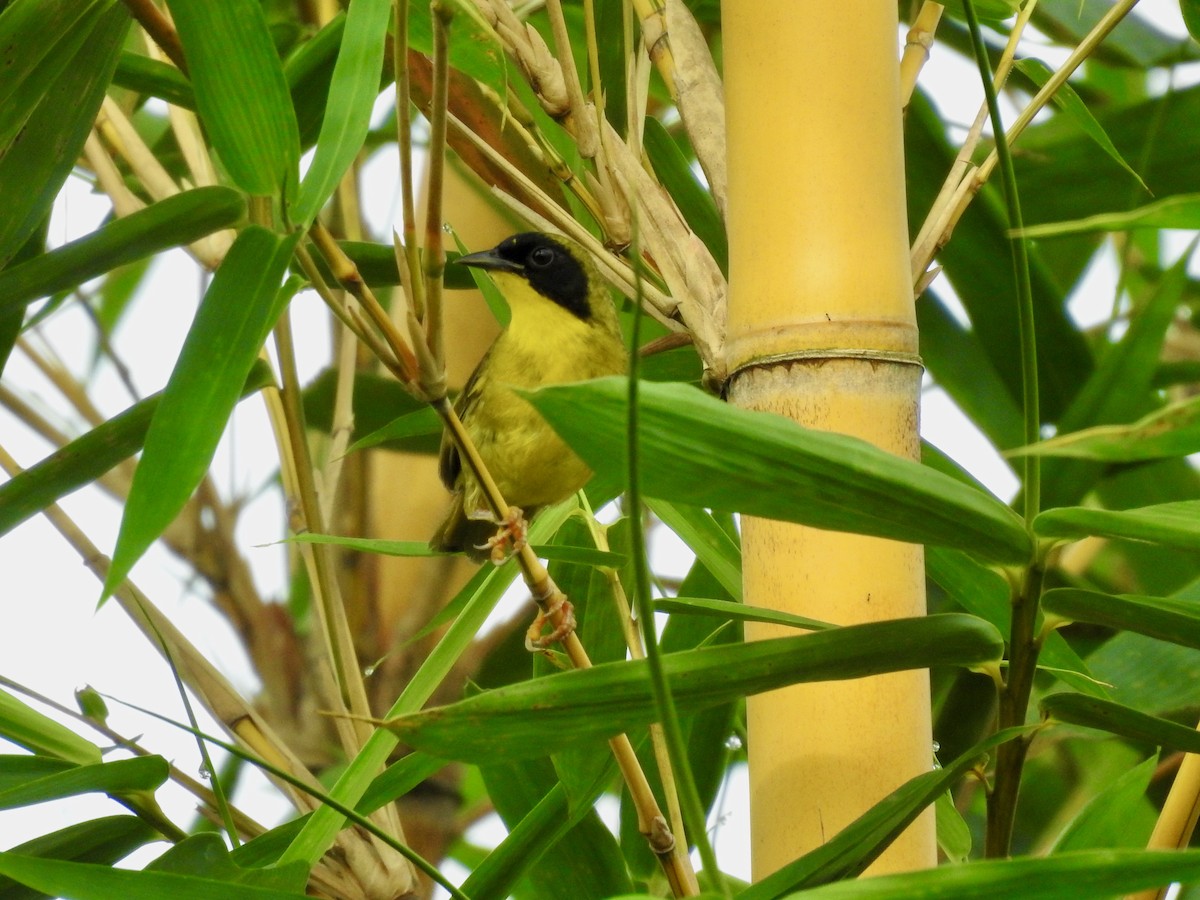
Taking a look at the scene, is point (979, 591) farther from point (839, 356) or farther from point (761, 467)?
point (761, 467)

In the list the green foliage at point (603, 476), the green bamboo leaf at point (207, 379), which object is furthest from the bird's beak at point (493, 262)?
the green bamboo leaf at point (207, 379)

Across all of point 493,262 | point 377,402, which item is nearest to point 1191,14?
point 493,262

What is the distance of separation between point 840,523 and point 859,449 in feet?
0.17

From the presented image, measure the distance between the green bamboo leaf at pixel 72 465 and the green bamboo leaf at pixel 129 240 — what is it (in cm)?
15

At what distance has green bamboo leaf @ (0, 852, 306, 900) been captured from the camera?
0.86m

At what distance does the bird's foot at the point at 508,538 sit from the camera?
0.94m

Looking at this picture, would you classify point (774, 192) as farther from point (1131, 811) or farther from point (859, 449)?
point (1131, 811)

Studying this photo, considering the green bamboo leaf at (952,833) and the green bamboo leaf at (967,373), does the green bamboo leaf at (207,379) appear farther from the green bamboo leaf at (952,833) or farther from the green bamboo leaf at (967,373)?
the green bamboo leaf at (967,373)

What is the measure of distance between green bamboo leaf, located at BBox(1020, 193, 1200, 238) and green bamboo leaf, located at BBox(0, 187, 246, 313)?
1.71ft

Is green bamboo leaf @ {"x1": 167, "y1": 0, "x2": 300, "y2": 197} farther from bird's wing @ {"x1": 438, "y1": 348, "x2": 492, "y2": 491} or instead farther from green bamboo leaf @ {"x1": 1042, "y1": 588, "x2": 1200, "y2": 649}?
bird's wing @ {"x1": 438, "y1": 348, "x2": 492, "y2": 491}

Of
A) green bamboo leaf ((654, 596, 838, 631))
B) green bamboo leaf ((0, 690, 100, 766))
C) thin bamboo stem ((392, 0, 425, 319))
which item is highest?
thin bamboo stem ((392, 0, 425, 319))

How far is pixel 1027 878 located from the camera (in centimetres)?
64

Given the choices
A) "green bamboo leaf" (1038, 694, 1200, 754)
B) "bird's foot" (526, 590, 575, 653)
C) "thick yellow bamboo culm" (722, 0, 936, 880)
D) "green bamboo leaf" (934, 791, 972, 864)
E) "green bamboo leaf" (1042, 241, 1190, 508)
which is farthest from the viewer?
"green bamboo leaf" (1042, 241, 1190, 508)

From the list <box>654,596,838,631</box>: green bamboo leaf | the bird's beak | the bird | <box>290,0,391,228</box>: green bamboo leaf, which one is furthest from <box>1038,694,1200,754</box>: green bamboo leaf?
the bird's beak
